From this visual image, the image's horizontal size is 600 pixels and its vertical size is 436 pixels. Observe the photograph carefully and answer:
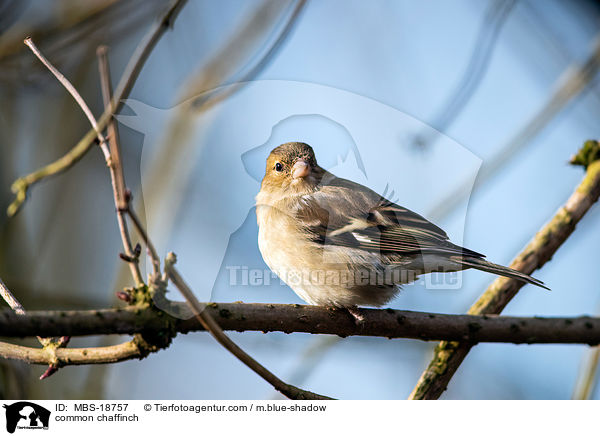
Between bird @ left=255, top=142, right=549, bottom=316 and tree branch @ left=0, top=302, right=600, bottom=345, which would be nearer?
tree branch @ left=0, top=302, right=600, bottom=345

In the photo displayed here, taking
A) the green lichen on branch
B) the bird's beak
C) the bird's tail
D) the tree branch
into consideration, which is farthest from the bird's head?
the green lichen on branch

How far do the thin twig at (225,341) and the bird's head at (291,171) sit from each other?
43.0 inches

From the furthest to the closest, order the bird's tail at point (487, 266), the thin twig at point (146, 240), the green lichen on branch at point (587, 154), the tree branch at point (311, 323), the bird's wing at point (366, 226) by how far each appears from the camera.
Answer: the green lichen on branch at point (587, 154), the bird's wing at point (366, 226), the bird's tail at point (487, 266), the tree branch at point (311, 323), the thin twig at point (146, 240)

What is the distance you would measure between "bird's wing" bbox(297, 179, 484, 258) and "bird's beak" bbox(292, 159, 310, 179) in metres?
0.14

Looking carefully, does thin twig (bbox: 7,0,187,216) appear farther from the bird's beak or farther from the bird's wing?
the bird's wing

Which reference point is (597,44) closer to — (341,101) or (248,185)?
(341,101)

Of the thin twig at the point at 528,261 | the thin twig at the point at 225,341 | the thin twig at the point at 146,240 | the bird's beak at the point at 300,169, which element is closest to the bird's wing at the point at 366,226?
the bird's beak at the point at 300,169

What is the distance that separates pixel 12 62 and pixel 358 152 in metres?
3.45

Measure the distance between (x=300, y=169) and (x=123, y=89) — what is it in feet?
5.08

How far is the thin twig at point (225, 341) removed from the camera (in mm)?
1892

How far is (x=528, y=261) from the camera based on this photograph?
3.66 meters

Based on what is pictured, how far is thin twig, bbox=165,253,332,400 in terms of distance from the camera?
1.89m

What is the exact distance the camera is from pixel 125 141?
120 inches

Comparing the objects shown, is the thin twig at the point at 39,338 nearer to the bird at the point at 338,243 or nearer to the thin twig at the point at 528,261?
the bird at the point at 338,243
